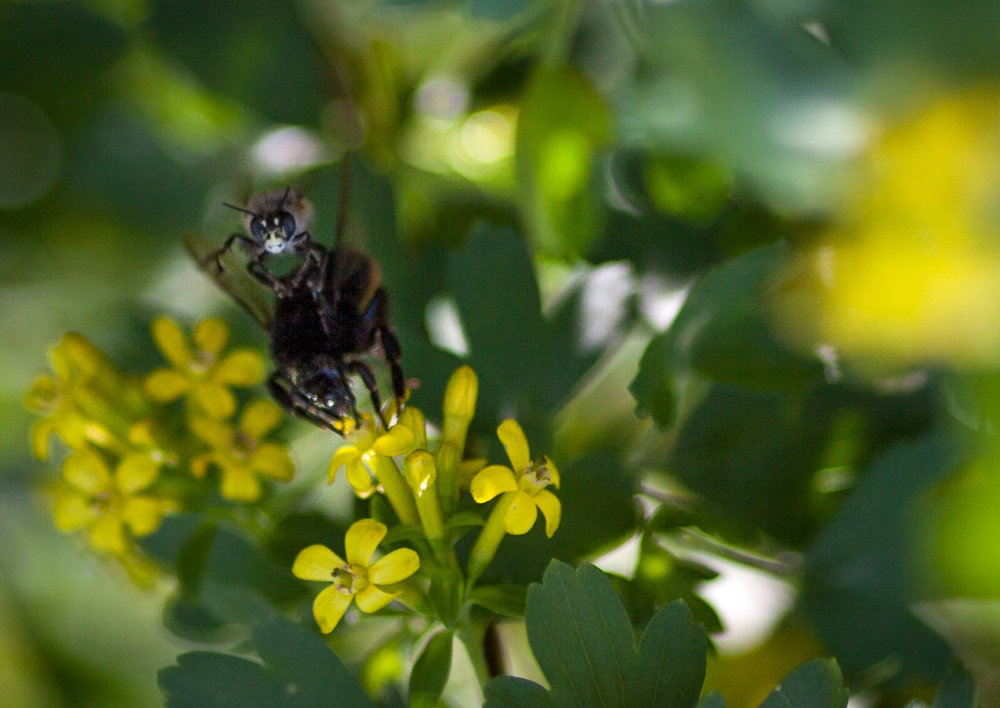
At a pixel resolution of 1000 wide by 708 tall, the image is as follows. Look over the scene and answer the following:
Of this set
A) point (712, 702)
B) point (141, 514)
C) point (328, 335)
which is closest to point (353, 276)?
point (328, 335)

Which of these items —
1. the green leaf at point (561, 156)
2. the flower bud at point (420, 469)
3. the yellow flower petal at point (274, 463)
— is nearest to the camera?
the flower bud at point (420, 469)

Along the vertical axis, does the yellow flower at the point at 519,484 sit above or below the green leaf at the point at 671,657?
above

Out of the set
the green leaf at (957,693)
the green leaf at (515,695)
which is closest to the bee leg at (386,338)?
the green leaf at (515,695)

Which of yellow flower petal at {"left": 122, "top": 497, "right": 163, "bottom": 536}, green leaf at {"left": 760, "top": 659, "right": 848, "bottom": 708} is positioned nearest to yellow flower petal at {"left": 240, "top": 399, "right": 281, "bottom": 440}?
yellow flower petal at {"left": 122, "top": 497, "right": 163, "bottom": 536}

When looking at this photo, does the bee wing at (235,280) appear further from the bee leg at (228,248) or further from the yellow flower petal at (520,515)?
the yellow flower petal at (520,515)

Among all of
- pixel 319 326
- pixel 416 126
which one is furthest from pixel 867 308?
pixel 416 126

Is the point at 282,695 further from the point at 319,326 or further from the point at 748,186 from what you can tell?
A: the point at 748,186
